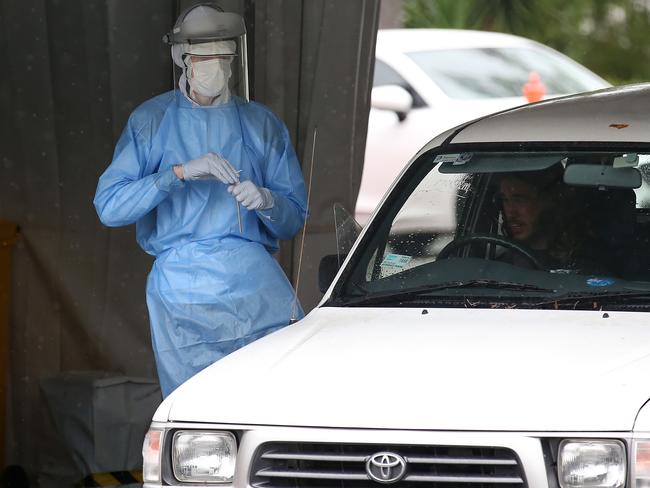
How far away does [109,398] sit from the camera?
7660 millimetres

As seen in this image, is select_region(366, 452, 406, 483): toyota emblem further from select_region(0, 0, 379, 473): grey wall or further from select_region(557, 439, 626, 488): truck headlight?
select_region(0, 0, 379, 473): grey wall

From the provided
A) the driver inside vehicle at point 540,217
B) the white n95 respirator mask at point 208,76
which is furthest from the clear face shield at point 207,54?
the driver inside vehicle at point 540,217

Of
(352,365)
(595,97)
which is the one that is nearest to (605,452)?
(352,365)

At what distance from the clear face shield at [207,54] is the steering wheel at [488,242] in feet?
4.53

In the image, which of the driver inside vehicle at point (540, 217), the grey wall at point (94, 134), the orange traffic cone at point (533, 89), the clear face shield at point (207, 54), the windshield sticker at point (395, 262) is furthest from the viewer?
the orange traffic cone at point (533, 89)

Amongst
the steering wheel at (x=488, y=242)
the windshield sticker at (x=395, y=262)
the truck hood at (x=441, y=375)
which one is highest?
the steering wheel at (x=488, y=242)

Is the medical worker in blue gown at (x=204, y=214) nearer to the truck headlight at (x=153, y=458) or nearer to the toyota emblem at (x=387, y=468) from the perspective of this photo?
the truck headlight at (x=153, y=458)

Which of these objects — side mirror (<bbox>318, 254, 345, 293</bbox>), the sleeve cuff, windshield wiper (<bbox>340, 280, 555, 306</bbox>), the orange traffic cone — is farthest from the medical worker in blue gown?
the orange traffic cone

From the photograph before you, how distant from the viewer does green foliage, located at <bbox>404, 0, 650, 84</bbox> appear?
763 inches

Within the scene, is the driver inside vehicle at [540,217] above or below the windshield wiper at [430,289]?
above

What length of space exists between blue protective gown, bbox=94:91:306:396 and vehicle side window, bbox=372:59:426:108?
686 cm

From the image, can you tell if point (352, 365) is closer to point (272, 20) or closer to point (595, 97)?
point (595, 97)

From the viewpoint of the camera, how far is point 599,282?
5012mm

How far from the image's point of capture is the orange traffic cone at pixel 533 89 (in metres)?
13.4
